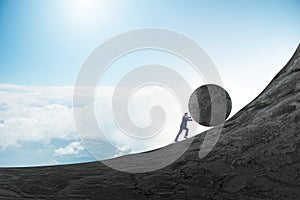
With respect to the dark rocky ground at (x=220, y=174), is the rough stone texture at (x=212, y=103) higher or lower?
higher

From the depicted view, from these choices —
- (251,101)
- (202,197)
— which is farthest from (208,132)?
(202,197)

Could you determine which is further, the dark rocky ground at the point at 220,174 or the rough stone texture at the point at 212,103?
the rough stone texture at the point at 212,103

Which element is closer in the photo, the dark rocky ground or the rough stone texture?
the dark rocky ground

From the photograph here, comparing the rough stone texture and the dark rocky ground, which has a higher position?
the rough stone texture

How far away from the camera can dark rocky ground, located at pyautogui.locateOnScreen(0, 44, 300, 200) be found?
418cm

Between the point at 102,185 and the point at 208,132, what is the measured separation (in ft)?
9.52

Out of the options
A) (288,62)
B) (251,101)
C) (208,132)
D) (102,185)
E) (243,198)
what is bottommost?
(243,198)

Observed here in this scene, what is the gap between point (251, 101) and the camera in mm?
7270

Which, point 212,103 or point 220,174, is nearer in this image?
point 220,174

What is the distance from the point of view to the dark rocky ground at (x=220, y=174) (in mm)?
4176

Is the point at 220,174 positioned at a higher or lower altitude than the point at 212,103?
lower

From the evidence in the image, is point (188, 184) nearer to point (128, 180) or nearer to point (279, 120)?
point (128, 180)

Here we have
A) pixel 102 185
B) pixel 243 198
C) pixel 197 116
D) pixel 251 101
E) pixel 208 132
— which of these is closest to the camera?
pixel 243 198

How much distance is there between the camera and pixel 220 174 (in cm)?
464
